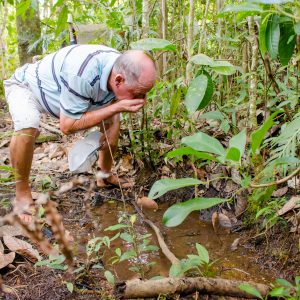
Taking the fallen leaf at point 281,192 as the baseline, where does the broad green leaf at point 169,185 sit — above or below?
above

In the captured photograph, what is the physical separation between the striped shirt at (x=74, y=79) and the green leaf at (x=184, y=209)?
1.23 meters

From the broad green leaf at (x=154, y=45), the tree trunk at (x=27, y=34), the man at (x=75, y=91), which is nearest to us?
the broad green leaf at (x=154, y=45)

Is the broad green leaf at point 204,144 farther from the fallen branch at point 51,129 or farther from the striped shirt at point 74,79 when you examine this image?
the fallen branch at point 51,129

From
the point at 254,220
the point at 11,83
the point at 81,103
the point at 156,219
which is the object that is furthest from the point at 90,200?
the point at 254,220

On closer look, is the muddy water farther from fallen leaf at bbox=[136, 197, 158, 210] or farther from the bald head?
the bald head

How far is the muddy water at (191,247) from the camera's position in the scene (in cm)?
190

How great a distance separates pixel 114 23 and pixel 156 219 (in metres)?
1.36

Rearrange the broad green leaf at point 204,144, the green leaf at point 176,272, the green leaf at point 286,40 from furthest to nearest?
the green leaf at point 176,272 < the green leaf at point 286,40 < the broad green leaf at point 204,144

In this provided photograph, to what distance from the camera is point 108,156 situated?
2922 mm

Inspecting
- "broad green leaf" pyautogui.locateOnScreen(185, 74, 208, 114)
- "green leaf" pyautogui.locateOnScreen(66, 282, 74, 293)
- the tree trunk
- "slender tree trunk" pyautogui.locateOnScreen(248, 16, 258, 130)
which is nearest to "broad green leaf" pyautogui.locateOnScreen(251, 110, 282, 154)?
"broad green leaf" pyautogui.locateOnScreen(185, 74, 208, 114)

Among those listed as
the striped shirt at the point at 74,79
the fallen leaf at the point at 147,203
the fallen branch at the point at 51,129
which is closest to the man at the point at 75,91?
the striped shirt at the point at 74,79

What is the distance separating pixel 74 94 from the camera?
7.53ft

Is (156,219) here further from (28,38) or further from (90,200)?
(28,38)

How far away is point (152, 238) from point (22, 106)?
1123mm
